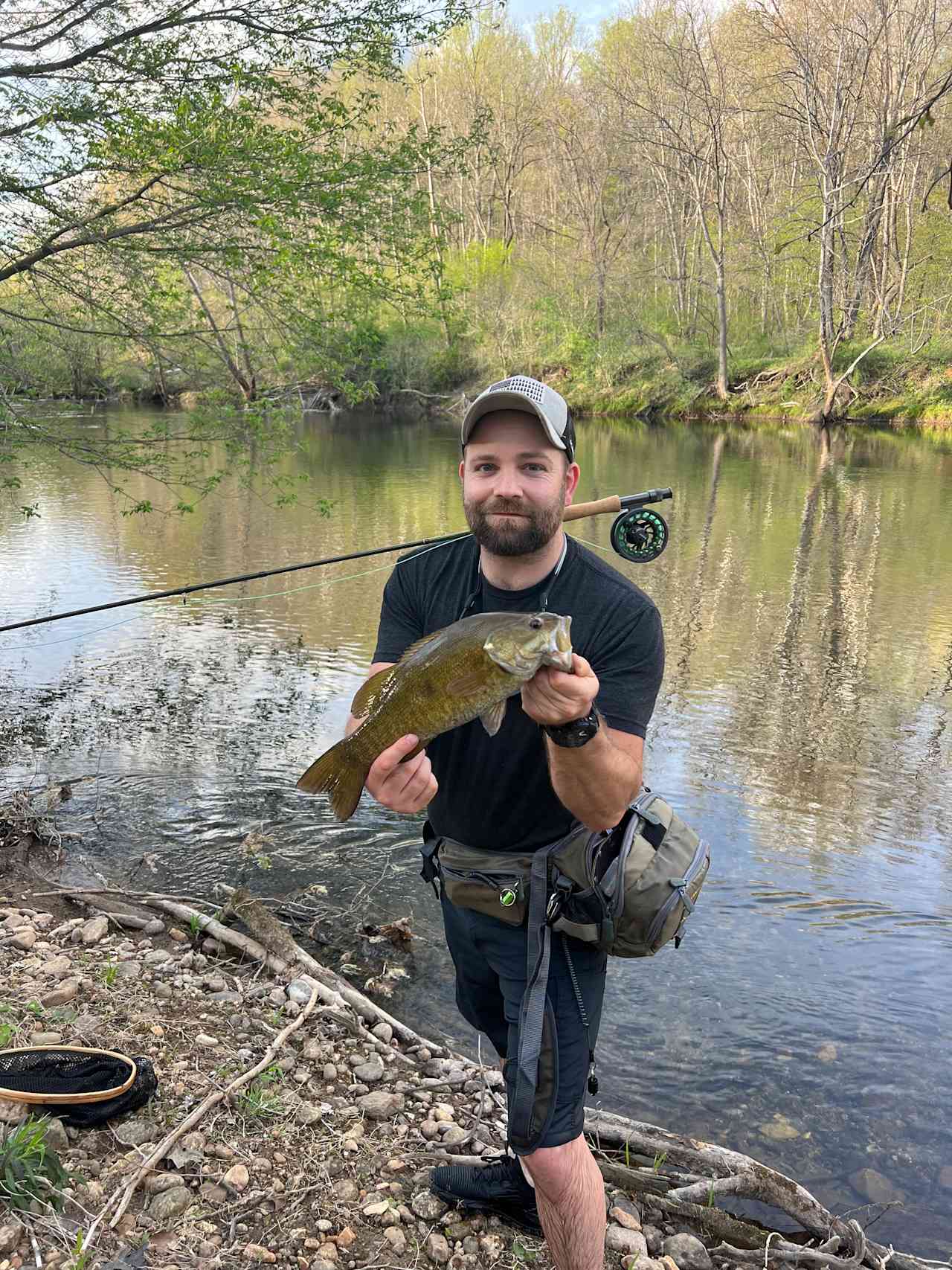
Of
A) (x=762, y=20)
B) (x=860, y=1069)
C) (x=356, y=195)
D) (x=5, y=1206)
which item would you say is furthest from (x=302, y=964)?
(x=762, y=20)

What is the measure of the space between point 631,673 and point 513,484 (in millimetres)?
630

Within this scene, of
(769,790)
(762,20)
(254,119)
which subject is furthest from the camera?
(762,20)

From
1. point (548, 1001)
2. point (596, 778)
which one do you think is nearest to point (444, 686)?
point (596, 778)

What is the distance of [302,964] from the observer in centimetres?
451

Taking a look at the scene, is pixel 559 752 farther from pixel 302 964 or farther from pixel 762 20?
pixel 762 20

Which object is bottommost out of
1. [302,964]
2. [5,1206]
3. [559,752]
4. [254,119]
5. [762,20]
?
[302,964]

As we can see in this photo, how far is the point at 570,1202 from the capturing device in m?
2.53

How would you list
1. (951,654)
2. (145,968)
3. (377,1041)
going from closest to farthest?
(377,1041) → (145,968) → (951,654)

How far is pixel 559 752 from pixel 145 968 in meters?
3.09

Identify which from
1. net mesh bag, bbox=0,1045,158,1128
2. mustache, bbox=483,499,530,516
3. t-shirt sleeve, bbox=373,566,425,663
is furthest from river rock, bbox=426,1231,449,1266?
mustache, bbox=483,499,530,516

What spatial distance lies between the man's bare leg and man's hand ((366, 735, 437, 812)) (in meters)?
1.04

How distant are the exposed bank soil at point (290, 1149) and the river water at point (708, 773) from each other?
72 cm

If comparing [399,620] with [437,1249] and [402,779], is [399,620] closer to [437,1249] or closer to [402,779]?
[402,779]

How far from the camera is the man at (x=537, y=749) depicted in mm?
2484
